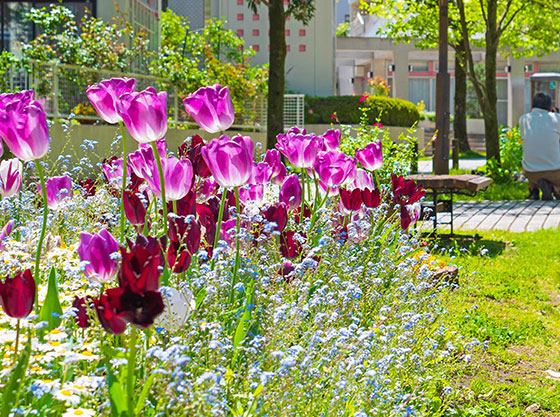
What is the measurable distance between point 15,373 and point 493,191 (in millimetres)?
12695

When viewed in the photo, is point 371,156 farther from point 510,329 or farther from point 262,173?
point 510,329

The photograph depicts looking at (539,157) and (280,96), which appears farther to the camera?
(280,96)

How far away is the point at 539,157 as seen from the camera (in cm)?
1266

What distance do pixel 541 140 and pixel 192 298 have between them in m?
11.5

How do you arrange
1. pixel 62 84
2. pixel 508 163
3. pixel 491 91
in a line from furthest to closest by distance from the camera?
pixel 491 91 → pixel 508 163 → pixel 62 84

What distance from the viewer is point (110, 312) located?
5.20 feet

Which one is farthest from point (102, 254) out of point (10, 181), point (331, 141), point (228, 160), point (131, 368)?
point (331, 141)

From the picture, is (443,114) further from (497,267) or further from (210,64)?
(210,64)

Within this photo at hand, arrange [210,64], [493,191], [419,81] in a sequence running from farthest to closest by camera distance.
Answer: [419,81] → [210,64] → [493,191]

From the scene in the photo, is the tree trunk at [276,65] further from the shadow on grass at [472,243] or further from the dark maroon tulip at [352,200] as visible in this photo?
the dark maroon tulip at [352,200]

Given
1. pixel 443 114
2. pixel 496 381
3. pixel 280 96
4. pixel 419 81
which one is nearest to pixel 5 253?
pixel 496 381

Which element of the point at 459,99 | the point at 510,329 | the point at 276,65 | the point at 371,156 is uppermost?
the point at 276,65

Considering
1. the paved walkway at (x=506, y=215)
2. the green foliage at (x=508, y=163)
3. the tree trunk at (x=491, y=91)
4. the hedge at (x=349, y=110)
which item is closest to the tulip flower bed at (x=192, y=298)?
the paved walkway at (x=506, y=215)

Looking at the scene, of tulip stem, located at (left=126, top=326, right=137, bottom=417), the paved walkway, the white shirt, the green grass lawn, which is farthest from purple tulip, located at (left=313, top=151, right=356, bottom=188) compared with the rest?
the white shirt
